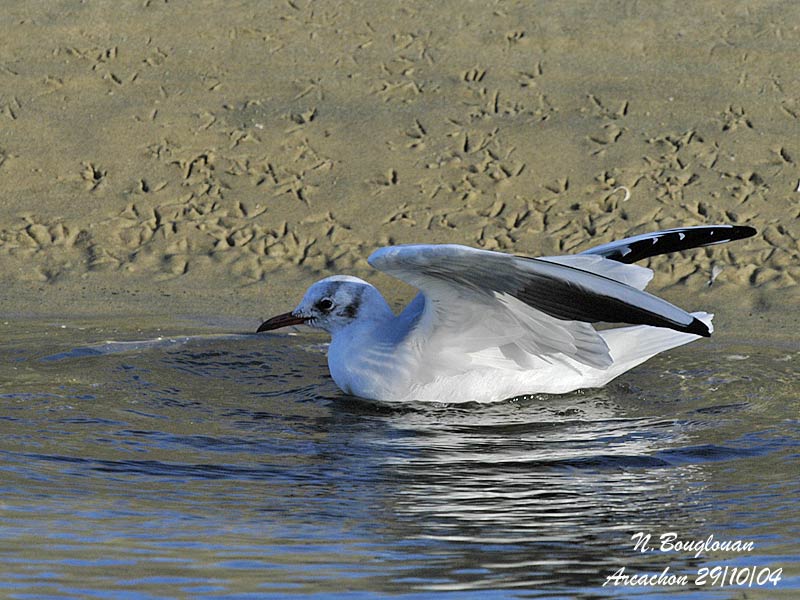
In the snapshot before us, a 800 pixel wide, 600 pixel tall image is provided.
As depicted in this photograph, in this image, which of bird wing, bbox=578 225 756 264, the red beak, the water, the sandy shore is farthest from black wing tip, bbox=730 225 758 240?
the red beak

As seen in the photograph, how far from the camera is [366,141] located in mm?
9820

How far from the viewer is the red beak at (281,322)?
708 centimetres

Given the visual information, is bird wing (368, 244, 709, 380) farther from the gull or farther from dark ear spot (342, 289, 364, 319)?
dark ear spot (342, 289, 364, 319)

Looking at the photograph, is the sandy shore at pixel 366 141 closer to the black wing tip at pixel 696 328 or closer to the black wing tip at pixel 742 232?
the black wing tip at pixel 742 232

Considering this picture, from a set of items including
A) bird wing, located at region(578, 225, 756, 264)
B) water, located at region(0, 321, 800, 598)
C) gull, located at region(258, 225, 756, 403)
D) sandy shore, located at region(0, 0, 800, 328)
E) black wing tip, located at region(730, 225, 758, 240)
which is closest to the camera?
water, located at region(0, 321, 800, 598)

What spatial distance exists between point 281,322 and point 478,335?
0.99 m

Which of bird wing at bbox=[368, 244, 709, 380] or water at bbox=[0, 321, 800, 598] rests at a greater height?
bird wing at bbox=[368, 244, 709, 380]

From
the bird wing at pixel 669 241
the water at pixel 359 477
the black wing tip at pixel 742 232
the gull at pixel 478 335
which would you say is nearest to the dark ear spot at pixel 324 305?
the gull at pixel 478 335

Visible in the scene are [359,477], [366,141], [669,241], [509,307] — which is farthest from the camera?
[366,141]

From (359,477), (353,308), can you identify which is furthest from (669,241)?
(359,477)

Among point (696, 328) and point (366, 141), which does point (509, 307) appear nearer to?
point (696, 328)

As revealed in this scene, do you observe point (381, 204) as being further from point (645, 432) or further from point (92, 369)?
point (645, 432)

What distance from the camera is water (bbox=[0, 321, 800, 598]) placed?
13.9 feet

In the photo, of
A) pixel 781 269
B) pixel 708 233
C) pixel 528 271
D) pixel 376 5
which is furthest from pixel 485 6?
pixel 528 271
